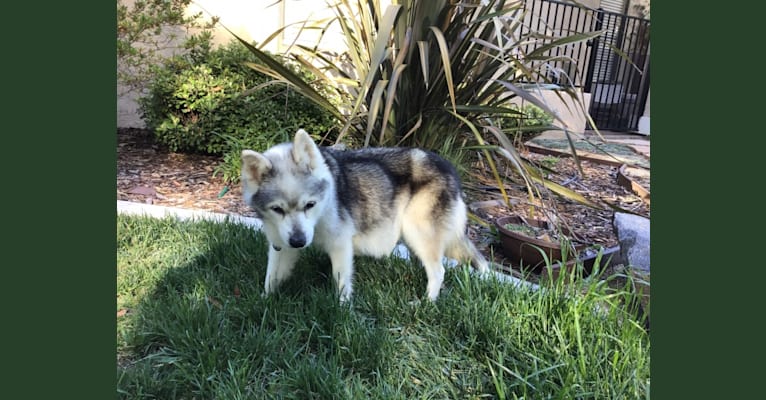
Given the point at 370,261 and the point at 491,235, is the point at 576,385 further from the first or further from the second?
the point at 491,235

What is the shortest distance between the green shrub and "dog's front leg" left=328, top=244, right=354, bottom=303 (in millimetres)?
2129

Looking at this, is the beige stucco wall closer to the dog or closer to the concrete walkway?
the concrete walkway

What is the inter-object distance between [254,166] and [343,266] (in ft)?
2.33

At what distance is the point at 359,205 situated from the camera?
262cm

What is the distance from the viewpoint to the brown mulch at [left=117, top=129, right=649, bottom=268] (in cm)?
371

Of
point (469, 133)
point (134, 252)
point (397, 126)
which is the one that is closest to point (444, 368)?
point (134, 252)

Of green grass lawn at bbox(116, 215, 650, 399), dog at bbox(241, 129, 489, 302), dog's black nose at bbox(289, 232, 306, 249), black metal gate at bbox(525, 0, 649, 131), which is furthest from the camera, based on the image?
black metal gate at bbox(525, 0, 649, 131)

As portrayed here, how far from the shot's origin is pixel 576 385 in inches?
68.4

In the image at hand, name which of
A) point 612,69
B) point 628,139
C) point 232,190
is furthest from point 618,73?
point 232,190

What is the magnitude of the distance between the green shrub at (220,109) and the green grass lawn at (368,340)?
79.5 inches

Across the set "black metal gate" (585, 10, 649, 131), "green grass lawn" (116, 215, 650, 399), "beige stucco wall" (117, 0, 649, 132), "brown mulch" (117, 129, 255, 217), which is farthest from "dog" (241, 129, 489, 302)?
"beige stucco wall" (117, 0, 649, 132)

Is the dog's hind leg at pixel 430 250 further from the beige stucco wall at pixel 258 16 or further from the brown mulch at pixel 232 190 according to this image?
the beige stucco wall at pixel 258 16

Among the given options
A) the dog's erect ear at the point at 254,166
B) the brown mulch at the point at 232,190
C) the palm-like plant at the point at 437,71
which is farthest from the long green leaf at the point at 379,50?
the brown mulch at the point at 232,190

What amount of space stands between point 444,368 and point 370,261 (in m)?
1.05
